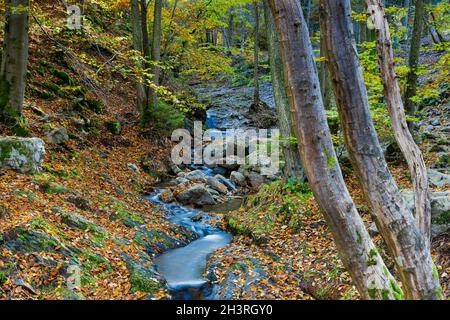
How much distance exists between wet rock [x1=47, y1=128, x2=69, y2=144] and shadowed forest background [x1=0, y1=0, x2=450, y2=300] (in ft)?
0.31

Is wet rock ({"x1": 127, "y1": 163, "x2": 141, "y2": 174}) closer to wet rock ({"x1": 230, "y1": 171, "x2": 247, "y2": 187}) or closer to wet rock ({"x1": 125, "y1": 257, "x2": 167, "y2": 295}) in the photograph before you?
wet rock ({"x1": 230, "y1": 171, "x2": 247, "y2": 187})

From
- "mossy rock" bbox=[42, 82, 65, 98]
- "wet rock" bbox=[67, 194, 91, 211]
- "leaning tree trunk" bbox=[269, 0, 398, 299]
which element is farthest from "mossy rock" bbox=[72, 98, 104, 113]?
"leaning tree trunk" bbox=[269, 0, 398, 299]

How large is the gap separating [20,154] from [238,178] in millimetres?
7746

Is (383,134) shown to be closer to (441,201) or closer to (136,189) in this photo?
(441,201)

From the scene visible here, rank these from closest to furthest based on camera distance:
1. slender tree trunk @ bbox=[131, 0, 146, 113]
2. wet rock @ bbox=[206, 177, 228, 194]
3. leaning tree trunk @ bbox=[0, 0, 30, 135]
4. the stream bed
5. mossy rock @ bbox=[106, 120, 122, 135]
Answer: the stream bed < leaning tree trunk @ bbox=[0, 0, 30, 135] < wet rock @ bbox=[206, 177, 228, 194] < mossy rock @ bbox=[106, 120, 122, 135] < slender tree trunk @ bbox=[131, 0, 146, 113]

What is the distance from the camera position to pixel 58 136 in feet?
33.9

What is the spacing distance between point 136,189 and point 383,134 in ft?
24.1

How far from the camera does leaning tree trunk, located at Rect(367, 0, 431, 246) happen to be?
140 inches

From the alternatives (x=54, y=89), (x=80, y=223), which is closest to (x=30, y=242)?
(x=80, y=223)

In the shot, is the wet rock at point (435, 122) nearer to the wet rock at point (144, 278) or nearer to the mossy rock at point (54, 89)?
the wet rock at point (144, 278)

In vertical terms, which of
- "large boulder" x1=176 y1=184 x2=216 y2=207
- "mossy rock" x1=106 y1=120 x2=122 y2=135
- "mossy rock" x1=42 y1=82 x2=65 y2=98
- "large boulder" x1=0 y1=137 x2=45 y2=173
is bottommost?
"large boulder" x1=176 y1=184 x2=216 y2=207

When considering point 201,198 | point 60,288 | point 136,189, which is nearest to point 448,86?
point 201,198

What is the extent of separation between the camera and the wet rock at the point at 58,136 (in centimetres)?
1014

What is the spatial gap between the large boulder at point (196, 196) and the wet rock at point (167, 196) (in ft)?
0.65
